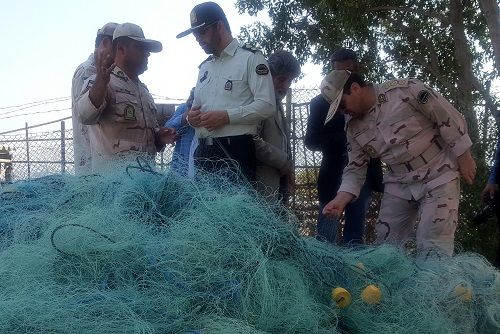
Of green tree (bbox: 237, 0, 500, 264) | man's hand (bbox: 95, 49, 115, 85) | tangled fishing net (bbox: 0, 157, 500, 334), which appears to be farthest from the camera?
green tree (bbox: 237, 0, 500, 264)

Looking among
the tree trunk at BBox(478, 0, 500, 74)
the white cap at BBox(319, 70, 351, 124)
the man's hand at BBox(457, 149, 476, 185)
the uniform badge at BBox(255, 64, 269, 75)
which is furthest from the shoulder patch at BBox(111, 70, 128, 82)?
the tree trunk at BBox(478, 0, 500, 74)

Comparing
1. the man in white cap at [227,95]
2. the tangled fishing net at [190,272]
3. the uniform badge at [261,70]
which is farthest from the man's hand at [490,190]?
the tangled fishing net at [190,272]

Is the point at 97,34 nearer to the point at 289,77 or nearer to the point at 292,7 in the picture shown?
the point at 289,77

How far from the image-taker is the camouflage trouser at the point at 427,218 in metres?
3.53

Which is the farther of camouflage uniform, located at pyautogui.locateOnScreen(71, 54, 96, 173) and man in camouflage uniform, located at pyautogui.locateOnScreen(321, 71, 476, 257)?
camouflage uniform, located at pyautogui.locateOnScreen(71, 54, 96, 173)

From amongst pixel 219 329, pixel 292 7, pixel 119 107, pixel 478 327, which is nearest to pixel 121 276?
pixel 219 329

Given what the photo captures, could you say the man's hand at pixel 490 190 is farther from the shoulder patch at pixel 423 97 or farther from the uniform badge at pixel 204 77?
the uniform badge at pixel 204 77

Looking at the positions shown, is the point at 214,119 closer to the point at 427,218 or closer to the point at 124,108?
the point at 124,108

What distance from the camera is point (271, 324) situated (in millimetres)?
1750

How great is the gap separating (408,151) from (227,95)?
41.6 inches

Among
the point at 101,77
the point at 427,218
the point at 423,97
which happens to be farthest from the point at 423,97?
the point at 101,77

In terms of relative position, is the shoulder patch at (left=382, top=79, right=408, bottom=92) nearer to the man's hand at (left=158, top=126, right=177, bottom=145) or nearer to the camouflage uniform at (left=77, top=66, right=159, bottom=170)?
the man's hand at (left=158, top=126, right=177, bottom=145)

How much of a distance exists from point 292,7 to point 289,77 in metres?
6.62

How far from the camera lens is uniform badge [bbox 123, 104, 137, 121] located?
12.1ft
